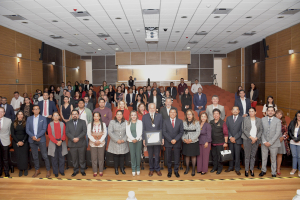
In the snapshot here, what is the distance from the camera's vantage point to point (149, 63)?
15977 millimetres

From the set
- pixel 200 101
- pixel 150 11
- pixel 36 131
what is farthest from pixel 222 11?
pixel 36 131

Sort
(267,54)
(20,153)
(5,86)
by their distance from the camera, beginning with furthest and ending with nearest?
(267,54) < (5,86) < (20,153)

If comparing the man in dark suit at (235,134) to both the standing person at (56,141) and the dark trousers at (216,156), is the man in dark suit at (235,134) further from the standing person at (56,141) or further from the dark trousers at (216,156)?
the standing person at (56,141)

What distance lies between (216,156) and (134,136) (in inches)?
72.1

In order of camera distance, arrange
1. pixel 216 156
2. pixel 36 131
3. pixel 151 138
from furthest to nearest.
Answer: pixel 216 156, pixel 36 131, pixel 151 138

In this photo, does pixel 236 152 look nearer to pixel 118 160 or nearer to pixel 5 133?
pixel 118 160

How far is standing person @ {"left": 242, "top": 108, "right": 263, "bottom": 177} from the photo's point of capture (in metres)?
4.64

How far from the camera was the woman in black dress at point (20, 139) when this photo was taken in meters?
4.68

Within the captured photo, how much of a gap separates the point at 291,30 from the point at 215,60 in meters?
10.4

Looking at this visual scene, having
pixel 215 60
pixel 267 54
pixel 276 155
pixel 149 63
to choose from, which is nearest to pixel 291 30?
pixel 267 54

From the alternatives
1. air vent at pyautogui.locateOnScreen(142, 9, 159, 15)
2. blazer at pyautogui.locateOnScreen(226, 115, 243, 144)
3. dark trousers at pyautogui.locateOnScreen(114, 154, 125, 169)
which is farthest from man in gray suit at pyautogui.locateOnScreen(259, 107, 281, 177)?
air vent at pyautogui.locateOnScreen(142, 9, 159, 15)

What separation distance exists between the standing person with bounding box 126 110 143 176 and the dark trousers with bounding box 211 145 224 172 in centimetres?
159

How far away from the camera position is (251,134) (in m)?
4.70

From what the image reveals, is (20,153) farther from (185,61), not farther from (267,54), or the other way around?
(185,61)
